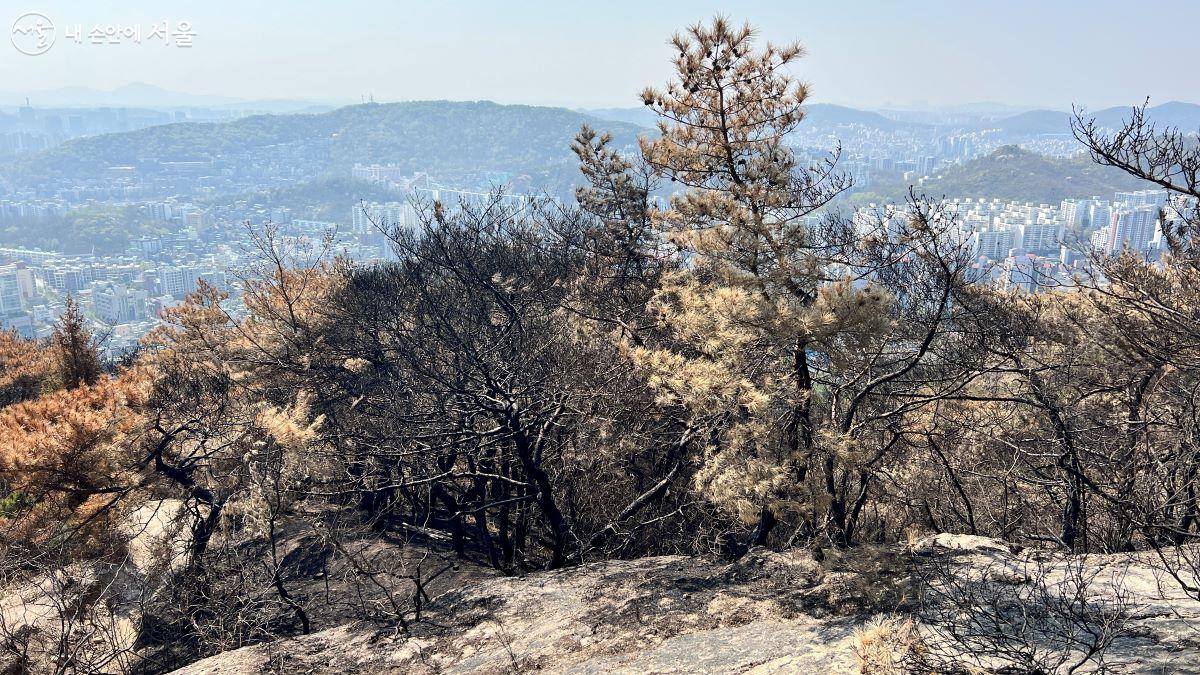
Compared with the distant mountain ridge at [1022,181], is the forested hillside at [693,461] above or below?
below

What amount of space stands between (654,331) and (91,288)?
14233 centimetres

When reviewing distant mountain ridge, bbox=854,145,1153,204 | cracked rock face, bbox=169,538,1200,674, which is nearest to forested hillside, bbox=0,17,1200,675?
cracked rock face, bbox=169,538,1200,674

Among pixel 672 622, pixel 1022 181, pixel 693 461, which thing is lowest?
pixel 672 622

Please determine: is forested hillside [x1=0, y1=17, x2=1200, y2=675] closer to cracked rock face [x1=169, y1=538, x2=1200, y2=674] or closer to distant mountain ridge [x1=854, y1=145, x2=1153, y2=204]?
cracked rock face [x1=169, y1=538, x2=1200, y2=674]

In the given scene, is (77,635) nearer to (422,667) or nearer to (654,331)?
(422,667)

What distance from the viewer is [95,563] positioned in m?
11.4

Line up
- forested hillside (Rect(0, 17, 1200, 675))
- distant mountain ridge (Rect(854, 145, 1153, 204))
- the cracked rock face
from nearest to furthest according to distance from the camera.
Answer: the cracked rock face
forested hillside (Rect(0, 17, 1200, 675))
distant mountain ridge (Rect(854, 145, 1153, 204))

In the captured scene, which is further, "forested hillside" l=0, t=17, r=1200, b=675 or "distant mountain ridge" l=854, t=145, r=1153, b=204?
"distant mountain ridge" l=854, t=145, r=1153, b=204

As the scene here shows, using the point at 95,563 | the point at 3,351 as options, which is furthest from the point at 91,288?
the point at 95,563

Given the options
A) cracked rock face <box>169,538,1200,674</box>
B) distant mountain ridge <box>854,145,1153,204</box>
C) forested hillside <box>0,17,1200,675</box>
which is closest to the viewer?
cracked rock face <box>169,538,1200,674</box>

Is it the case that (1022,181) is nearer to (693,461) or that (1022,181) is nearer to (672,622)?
(693,461)

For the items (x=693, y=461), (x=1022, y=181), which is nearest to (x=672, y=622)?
(x=693, y=461)

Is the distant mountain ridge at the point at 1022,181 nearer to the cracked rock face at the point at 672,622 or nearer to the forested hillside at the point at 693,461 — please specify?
the forested hillside at the point at 693,461

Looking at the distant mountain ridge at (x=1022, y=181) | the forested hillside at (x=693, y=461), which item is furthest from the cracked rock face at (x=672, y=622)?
the distant mountain ridge at (x=1022, y=181)
